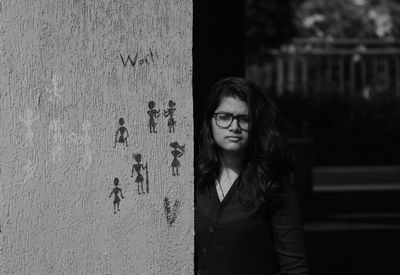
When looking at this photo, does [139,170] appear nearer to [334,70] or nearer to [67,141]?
[67,141]

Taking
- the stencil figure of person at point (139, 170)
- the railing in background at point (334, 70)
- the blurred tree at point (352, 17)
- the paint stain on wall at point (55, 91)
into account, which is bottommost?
the stencil figure of person at point (139, 170)

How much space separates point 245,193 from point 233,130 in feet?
0.65

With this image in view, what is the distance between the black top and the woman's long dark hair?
4 centimetres

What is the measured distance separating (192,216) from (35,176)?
1.68 ft

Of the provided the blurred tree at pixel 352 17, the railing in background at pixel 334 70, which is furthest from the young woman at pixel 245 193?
the blurred tree at pixel 352 17

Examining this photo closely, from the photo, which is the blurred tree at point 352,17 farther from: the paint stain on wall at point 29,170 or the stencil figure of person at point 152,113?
the paint stain on wall at point 29,170

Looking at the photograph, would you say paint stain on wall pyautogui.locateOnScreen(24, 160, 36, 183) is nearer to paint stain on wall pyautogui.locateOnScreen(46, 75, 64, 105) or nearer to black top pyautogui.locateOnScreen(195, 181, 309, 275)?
paint stain on wall pyautogui.locateOnScreen(46, 75, 64, 105)

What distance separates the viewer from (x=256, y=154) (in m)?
2.72

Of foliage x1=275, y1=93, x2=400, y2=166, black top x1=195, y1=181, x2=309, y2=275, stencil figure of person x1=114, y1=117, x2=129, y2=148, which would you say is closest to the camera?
stencil figure of person x1=114, y1=117, x2=129, y2=148

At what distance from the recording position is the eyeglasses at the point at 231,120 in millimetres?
2664

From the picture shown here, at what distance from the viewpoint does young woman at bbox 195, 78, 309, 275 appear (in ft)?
8.57

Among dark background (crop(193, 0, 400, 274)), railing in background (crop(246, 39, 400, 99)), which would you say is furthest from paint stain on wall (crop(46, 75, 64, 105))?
railing in background (crop(246, 39, 400, 99))

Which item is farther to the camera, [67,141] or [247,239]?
[247,239]

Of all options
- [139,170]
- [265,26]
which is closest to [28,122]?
[139,170]
